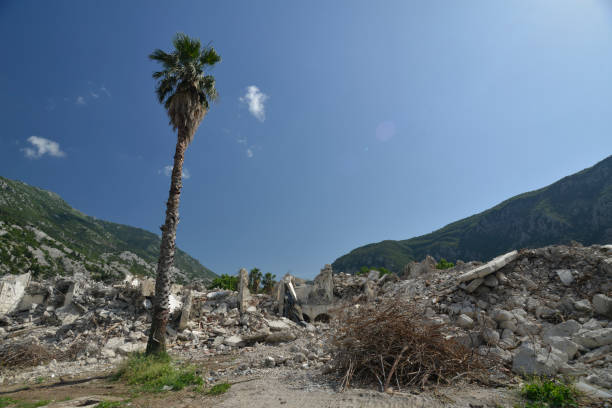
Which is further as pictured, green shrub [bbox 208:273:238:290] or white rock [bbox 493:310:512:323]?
green shrub [bbox 208:273:238:290]

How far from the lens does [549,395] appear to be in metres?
3.82

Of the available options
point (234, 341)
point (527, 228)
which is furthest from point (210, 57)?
point (527, 228)

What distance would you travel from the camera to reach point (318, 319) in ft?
46.6

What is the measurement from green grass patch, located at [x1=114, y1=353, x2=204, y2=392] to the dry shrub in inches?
132

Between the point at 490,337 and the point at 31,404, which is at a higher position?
the point at 490,337

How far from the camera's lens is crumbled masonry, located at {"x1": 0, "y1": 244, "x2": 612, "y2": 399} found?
5.60m

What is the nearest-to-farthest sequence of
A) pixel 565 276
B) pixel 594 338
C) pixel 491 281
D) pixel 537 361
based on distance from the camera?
pixel 537 361 → pixel 594 338 → pixel 565 276 → pixel 491 281

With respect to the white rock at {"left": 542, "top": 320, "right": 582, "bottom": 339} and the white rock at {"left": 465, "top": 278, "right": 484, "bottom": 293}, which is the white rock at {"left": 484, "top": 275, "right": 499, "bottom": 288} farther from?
the white rock at {"left": 542, "top": 320, "right": 582, "bottom": 339}

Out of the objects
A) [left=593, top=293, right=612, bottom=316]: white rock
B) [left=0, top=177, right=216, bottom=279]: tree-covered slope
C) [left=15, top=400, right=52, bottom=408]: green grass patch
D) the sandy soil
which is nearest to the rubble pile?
the sandy soil

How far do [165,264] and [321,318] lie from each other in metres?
8.41

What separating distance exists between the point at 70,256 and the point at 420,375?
334 feet

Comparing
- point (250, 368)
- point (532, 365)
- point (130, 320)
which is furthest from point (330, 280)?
point (532, 365)

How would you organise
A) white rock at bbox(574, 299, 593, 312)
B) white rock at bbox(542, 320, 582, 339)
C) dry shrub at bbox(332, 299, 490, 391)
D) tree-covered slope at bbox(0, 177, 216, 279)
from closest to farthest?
dry shrub at bbox(332, 299, 490, 391) → white rock at bbox(542, 320, 582, 339) → white rock at bbox(574, 299, 593, 312) → tree-covered slope at bbox(0, 177, 216, 279)

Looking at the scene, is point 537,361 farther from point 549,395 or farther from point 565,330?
point 565,330
